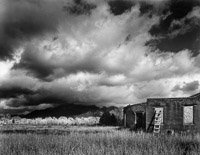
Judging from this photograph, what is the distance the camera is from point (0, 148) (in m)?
8.86

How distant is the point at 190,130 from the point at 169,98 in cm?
343

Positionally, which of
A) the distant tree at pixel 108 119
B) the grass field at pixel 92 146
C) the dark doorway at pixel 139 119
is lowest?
the distant tree at pixel 108 119

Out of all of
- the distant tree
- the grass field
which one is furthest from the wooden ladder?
the distant tree

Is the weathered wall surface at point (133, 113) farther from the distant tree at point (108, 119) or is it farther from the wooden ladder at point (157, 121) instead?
the distant tree at point (108, 119)

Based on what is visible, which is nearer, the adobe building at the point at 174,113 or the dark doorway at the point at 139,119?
the adobe building at the point at 174,113

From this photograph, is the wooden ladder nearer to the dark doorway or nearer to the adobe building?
the adobe building

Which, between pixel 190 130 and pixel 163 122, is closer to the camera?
pixel 190 130

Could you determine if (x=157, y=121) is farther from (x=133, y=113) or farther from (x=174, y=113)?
(x=133, y=113)

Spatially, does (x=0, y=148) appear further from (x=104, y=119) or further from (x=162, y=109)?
(x=104, y=119)

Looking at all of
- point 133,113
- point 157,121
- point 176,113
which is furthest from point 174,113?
point 133,113

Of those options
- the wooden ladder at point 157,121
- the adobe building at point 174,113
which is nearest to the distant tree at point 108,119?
the adobe building at point 174,113

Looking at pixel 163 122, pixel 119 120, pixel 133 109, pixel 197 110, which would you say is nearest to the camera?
pixel 197 110

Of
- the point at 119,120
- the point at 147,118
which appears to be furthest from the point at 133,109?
the point at 119,120

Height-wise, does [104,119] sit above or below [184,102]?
below
